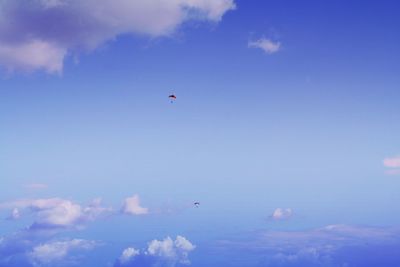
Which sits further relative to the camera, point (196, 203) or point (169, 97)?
point (196, 203)

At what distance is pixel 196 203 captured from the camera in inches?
4948

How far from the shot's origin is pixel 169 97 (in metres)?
91.4

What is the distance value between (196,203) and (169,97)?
61.6 metres

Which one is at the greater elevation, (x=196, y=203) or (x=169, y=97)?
(x=169, y=97)
